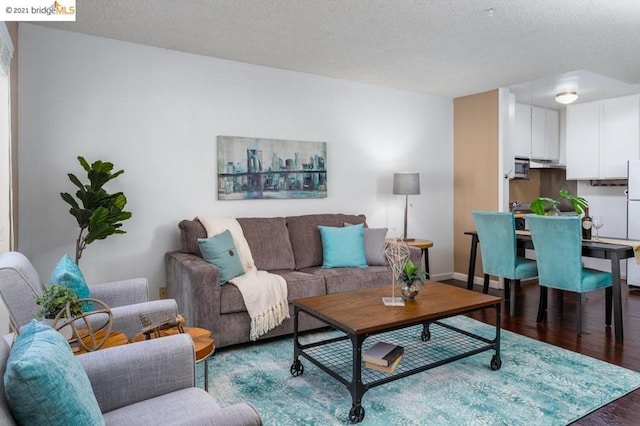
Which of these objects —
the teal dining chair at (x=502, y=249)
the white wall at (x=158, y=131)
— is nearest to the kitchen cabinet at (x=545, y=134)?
the white wall at (x=158, y=131)

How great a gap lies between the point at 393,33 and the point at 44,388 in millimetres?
3231

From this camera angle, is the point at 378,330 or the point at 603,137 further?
the point at 603,137

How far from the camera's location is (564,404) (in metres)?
2.39

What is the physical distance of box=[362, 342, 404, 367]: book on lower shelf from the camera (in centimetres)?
243

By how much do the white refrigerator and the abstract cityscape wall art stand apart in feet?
12.7

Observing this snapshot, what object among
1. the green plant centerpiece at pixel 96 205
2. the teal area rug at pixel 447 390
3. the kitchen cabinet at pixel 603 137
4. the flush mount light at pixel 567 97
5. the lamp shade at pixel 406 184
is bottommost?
the teal area rug at pixel 447 390

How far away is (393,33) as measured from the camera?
3.38m

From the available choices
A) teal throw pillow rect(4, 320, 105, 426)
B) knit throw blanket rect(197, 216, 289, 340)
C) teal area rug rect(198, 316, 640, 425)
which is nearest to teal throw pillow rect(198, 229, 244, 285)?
knit throw blanket rect(197, 216, 289, 340)

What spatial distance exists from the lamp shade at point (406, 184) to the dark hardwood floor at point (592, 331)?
151 cm

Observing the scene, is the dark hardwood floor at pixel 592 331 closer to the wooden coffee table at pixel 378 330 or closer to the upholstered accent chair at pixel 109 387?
the wooden coffee table at pixel 378 330

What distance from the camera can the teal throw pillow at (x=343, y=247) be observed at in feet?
13.1

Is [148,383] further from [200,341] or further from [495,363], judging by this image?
[495,363]

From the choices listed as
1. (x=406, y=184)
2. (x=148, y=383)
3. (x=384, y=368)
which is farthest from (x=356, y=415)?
(x=406, y=184)

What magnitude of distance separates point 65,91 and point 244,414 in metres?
3.19
